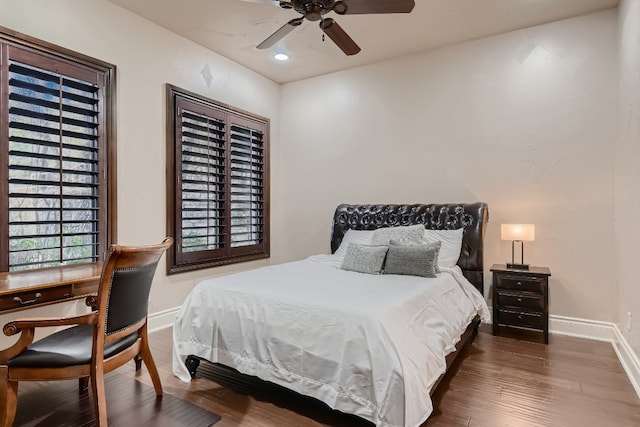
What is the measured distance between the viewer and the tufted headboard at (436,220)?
3.82 meters

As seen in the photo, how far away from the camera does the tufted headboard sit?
12.5 ft

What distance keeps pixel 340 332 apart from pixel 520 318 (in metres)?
2.38

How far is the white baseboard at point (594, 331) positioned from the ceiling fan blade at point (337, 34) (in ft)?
10.9

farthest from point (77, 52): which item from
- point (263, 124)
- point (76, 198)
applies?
point (263, 124)

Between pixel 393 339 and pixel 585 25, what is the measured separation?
377cm

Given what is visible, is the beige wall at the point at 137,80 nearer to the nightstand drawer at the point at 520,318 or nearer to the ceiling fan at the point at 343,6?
the ceiling fan at the point at 343,6

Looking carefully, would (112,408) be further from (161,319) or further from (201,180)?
(201,180)

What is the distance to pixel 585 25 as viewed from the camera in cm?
362

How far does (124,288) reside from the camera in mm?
2125

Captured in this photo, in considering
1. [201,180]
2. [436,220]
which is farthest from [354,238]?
[201,180]

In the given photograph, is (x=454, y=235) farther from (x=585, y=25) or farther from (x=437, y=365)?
(x=585, y=25)

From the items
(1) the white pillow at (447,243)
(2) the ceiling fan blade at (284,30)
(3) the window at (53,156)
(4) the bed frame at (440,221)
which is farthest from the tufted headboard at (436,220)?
(3) the window at (53,156)

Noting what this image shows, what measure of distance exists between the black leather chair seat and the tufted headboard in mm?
2913

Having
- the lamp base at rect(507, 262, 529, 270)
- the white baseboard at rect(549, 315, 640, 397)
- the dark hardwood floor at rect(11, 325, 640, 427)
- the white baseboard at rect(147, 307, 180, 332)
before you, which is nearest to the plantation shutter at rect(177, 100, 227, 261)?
the white baseboard at rect(147, 307, 180, 332)
